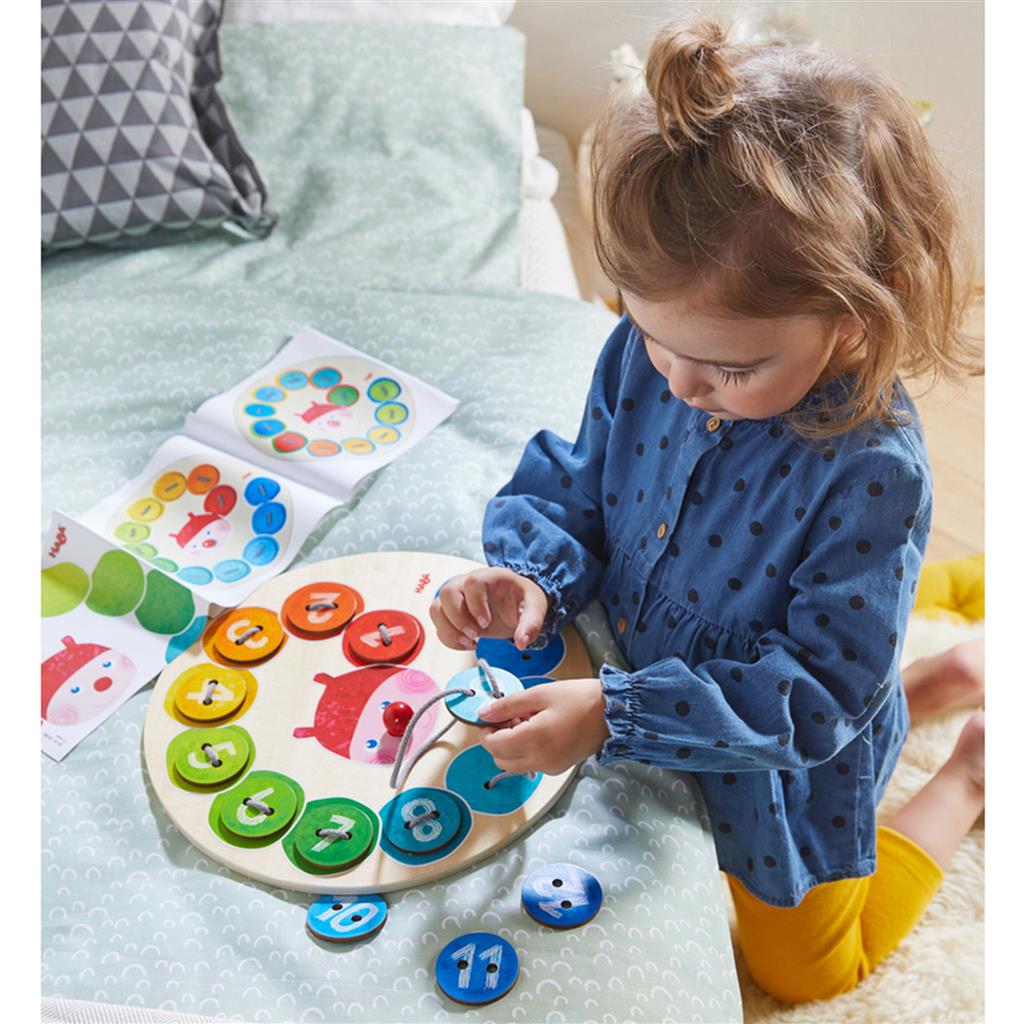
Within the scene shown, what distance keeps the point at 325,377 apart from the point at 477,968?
773 mm

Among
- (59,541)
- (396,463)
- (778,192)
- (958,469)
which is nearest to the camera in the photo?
(778,192)

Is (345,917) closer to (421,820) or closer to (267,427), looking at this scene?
(421,820)

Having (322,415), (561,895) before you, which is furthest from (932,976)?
(322,415)

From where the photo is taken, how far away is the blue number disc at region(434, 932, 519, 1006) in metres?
0.73

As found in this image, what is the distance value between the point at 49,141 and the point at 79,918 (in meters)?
1.08

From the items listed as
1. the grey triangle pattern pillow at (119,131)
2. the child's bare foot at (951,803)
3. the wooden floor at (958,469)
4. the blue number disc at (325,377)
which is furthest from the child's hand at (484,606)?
A: the wooden floor at (958,469)

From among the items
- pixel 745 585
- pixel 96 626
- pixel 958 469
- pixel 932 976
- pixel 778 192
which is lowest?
pixel 932 976

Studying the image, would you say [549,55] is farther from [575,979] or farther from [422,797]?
[575,979]

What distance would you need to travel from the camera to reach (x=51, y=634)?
1027 mm

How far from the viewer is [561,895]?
2.59 feet

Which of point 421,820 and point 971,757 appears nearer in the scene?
point 421,820

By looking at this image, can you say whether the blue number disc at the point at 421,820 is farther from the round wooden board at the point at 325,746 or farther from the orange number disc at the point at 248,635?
the orange number disc at the point at 248,635

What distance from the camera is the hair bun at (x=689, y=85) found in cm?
66

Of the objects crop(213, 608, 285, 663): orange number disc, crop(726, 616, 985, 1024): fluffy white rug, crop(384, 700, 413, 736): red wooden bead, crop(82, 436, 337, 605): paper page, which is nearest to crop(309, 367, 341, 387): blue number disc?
crop(82, 436, 337, 605): paper page
